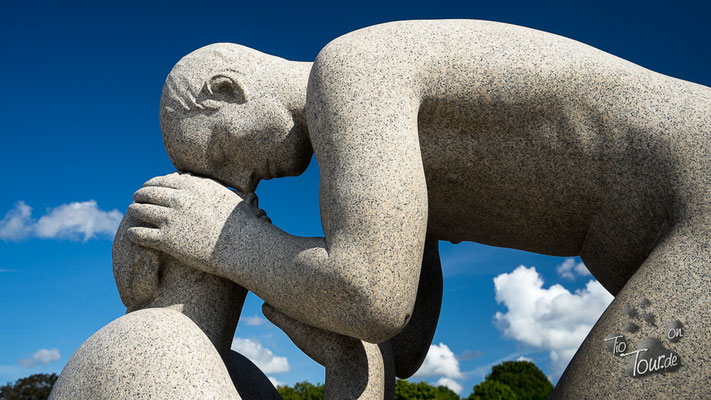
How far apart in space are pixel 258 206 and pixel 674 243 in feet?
7.14

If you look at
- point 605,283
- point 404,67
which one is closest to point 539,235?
point 605,283

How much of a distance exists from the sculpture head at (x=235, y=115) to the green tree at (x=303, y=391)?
1227cm

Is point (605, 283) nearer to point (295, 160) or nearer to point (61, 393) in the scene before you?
point (295, 160)

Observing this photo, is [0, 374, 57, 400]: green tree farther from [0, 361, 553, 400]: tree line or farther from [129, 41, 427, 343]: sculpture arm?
[129, 41, 427, 343]: sculpture arm

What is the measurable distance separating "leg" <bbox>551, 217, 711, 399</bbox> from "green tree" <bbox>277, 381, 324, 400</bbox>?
43.2 feet

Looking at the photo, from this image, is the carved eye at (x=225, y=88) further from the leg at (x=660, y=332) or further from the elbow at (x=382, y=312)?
the leg at (x=660, y=332)

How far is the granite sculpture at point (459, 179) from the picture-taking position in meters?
2.67

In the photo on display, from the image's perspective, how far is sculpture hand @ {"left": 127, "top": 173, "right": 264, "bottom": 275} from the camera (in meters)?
3.29

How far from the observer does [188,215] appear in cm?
334

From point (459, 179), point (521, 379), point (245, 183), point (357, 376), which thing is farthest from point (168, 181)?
point (521, 379)

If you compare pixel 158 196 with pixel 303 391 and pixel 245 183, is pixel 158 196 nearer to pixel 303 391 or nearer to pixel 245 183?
pixel 245 183

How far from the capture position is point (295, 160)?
3.71m

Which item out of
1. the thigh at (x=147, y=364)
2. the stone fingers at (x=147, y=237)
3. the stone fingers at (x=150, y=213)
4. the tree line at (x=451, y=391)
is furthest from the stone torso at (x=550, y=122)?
the tree line at (x=451, y=391)

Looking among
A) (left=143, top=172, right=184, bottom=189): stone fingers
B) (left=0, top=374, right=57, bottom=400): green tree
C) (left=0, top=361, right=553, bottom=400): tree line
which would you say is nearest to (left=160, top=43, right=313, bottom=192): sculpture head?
(left=143, top=172, right=184, bottom=189): stone fingers
